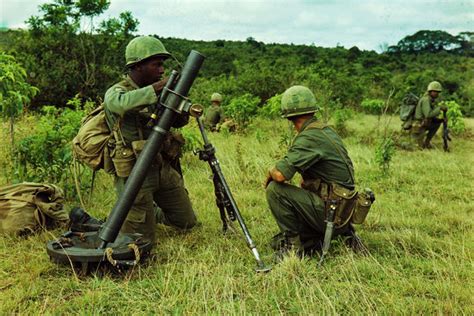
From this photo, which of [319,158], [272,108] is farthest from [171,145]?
[272,108]

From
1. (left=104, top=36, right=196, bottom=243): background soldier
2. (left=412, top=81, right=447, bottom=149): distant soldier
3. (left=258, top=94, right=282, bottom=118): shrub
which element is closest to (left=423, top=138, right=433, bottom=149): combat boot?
(left=412, top=81, right=447, bottom=149): distant soldier

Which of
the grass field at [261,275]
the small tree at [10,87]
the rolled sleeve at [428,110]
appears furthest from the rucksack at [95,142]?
the rolled sleeve at [428,110]

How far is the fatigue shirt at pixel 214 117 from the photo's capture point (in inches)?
533

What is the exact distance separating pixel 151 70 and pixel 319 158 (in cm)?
169

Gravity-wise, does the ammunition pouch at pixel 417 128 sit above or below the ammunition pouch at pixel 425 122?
below

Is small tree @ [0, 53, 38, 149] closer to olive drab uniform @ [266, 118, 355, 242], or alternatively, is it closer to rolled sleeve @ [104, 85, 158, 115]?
rolled sleeve @ [104, 85, 158, 115]

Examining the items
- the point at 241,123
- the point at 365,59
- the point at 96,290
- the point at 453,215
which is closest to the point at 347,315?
the point at 96,290

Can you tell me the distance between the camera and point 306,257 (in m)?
4.47

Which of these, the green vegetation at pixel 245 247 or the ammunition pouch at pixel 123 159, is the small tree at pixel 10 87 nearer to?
the green vegetation at pixel 245 247

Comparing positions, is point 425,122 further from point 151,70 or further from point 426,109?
point 151,70

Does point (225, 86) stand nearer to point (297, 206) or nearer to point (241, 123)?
point (241, 123)

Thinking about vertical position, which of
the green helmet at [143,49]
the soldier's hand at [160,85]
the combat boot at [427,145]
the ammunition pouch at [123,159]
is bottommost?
the combat boot at [427,145]

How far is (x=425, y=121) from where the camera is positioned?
39.4ft

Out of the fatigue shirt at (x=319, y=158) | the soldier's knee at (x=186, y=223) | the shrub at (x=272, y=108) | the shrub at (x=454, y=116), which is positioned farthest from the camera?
the shrub at (x=454, y=116)
